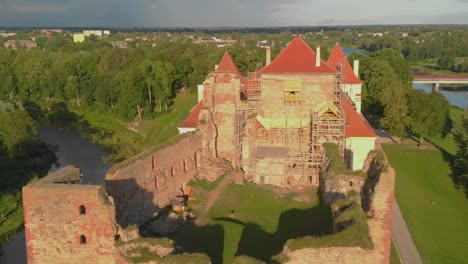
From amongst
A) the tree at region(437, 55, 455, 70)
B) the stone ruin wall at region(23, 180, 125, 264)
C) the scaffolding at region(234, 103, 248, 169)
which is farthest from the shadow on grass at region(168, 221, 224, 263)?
the tree at region(437, 55, 455, 70)

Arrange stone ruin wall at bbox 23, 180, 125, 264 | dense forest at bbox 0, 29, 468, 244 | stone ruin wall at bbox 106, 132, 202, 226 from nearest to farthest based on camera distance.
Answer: stone ruin wall at bbox 23, 180, 125, 264 → stone ruin wall at bbox 106, 132, 202, 226 → dense forest at bbox 0, 29, 468, 244

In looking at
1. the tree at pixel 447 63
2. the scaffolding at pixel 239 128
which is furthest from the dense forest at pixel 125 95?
the tree at pixel 447 63

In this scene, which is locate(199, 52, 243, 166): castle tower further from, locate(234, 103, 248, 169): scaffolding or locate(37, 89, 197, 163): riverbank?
locate(37, 89, 197, 163): riverbank

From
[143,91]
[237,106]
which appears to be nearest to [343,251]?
[237,106]

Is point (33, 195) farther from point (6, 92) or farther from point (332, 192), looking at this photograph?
point (6, 92)

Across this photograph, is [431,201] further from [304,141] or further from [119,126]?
[119,126]

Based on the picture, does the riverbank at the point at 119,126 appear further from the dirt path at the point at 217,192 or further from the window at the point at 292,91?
the window at the point at 292,91
